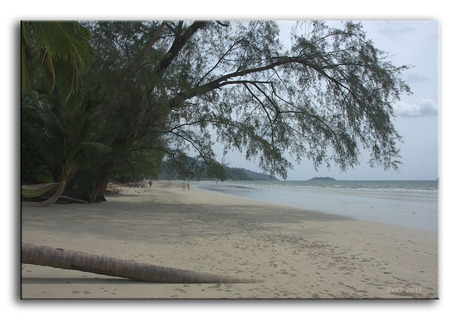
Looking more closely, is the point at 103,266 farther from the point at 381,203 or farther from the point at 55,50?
the point at 381,203

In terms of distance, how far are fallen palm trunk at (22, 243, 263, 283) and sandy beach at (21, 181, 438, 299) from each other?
0.07 metres

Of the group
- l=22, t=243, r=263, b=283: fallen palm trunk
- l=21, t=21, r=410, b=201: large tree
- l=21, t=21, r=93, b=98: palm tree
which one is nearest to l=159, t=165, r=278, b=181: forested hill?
l=21, t=21, r=410, b=201: large tree

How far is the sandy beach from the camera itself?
294 centimetres

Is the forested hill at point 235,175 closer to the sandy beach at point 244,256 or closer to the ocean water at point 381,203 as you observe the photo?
the sandy beach at point 244,256

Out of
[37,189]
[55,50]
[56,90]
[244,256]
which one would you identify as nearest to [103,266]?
[244,256]

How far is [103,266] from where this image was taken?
291cm

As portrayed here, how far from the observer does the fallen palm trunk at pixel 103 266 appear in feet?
9.39

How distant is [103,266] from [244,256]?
6.57 ft

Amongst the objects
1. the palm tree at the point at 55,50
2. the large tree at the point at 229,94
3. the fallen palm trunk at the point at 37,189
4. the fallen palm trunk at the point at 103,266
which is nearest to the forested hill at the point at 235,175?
the large tree at the point at 229,94

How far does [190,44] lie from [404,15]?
697 cm

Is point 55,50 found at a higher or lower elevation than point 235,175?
higher

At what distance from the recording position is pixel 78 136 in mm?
8016

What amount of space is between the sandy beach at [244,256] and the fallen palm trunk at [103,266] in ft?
0.23
